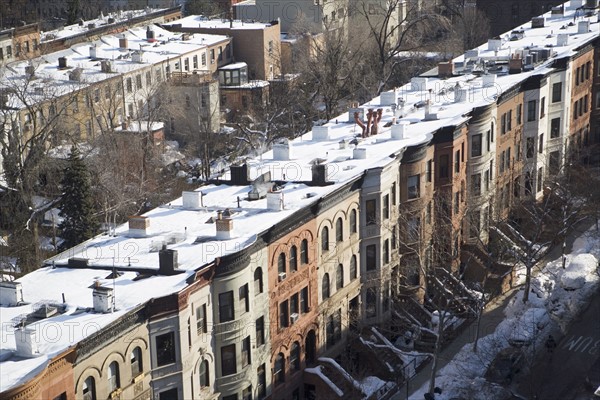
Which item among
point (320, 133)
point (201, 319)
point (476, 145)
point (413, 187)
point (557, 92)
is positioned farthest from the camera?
point (557, 92)

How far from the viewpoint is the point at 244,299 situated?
150 feet

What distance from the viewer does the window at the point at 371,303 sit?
56094 mm

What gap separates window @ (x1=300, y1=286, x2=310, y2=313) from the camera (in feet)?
165

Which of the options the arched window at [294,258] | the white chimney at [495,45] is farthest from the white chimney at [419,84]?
the arched window at [294,258]

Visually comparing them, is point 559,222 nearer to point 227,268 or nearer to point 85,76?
point 227,268

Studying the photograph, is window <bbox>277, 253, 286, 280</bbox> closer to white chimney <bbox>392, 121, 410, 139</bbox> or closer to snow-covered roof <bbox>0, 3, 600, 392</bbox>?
snow-covered roof <bbox>0, 3, 600, 392</bbox>

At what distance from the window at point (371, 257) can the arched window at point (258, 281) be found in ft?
32.3

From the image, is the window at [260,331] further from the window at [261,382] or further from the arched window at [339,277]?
the arched window at [339,277]

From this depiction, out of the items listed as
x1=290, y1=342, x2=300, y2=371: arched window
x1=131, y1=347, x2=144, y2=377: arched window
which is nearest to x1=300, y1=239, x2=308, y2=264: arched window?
x1=290, y1=342, x2=300, y2=371: arched window

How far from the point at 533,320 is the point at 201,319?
21.6 meters

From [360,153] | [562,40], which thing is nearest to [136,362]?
[360,153]

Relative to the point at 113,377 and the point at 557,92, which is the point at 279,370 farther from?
the point at 557,92

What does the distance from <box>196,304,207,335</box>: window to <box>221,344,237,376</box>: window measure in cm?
170

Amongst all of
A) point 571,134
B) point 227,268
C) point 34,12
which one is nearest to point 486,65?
point 571,134
